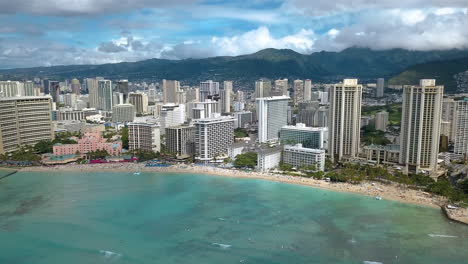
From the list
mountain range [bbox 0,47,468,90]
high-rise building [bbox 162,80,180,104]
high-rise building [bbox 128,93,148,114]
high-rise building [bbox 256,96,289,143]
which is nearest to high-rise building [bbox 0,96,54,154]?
high-rise building [bbox 256,96,289,143]

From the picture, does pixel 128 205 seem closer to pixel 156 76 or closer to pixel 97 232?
pixel 97 232

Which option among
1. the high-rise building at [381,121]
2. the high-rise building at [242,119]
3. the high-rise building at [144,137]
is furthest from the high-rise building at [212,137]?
the high-rise building at [381,121]

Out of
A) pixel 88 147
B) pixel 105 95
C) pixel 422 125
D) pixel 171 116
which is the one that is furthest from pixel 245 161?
pixel 105 95

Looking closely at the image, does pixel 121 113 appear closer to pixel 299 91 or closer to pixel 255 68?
pixel 299 91

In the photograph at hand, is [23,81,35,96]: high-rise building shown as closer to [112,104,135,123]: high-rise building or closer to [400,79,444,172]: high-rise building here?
[112,104,135,123]: high-rise building

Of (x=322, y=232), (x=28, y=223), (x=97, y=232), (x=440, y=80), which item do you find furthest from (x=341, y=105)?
(x=440, y=80)

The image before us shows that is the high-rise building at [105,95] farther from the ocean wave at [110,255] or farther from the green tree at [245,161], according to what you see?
the ocean wave at [110,255]
